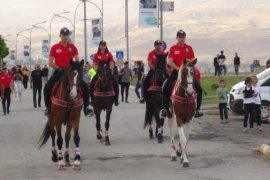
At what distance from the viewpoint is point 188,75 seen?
47.5 ft

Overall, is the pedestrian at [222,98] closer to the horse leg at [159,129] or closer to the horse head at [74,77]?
the horse leg at [159,129]

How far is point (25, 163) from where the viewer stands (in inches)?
601

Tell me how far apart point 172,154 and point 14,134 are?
7.26m

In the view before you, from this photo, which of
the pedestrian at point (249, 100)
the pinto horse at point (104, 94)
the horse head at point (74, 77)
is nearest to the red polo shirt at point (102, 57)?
the pinto horse at point (104, 94)

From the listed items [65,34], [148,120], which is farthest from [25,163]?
[148,120]

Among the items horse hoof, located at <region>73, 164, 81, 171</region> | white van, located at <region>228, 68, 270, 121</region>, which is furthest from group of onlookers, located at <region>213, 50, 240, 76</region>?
horse hoof, located at <region>73, 164, 81, 171</region>

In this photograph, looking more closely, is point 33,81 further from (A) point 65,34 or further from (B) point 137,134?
(A) point 65,34

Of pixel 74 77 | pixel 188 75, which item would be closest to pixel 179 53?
pixel 188 75

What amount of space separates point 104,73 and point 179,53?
3.24 metres

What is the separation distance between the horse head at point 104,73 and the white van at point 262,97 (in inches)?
290

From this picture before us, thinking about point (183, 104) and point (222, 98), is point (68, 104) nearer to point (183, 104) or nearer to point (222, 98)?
point (183, 104)

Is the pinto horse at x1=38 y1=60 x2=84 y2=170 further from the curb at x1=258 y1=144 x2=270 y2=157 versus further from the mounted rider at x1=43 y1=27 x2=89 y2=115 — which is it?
the curb at x1=258 y1=144 x2=270 y2=157

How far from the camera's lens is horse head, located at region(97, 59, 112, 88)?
18.4m

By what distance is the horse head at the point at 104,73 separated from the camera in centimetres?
1838
